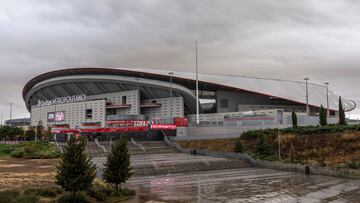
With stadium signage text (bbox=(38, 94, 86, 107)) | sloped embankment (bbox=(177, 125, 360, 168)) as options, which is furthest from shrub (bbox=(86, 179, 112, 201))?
stadium signage text (bbox=(38, 94, 86, 107))

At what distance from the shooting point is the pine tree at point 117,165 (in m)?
21.3

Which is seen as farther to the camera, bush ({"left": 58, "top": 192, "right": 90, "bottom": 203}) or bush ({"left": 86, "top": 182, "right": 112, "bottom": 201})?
bush ({"left": 86, "top": 182, "right": 112, "bottom": 201})

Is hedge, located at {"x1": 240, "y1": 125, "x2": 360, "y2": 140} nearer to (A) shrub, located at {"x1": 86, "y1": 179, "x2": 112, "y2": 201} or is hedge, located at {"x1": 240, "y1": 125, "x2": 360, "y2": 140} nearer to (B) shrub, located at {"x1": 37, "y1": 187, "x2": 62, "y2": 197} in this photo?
(A) shrub, located at {"x1": 86, "y1": 179, "x2": 112, "y2": 201}

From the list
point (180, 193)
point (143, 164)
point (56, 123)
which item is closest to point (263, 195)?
point (180, 193)

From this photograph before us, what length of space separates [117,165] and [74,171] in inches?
135

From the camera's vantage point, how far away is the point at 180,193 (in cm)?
2272

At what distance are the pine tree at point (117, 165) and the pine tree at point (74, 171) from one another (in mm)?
2244

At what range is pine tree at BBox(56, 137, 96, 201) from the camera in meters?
18.4

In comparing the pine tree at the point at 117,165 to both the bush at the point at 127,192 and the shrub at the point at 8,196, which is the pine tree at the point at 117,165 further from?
the shrub at the point at 8,196

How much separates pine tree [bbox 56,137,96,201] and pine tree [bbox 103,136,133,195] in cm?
224

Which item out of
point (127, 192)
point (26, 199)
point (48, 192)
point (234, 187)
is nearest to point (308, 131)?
point (234, 187)

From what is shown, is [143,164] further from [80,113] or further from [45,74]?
[45,74]

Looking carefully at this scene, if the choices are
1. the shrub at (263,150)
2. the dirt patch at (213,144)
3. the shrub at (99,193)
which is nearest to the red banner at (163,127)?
the dirt patch at (213,144)

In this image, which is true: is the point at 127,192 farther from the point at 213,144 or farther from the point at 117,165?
the point at 213,144
